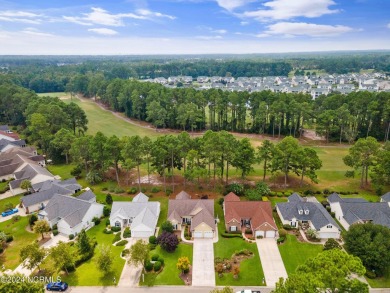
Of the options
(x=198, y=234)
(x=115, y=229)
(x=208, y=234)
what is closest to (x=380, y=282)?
(x=208, y=234)

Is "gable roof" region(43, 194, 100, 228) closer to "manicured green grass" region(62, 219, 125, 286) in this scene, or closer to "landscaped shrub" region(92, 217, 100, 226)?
"landscaped shrub" region(92, 217, 100, 226)

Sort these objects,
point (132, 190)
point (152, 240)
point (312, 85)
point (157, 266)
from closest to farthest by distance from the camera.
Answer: point (157, 266) < point (152, 240) < point (132, 190) < point (312, 85)

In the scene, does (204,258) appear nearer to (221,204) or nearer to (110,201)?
(221,204)

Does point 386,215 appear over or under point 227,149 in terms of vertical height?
under

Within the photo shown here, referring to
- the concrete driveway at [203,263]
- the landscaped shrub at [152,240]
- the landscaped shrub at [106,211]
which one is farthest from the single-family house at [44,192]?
the concrete driveway at [203,263]

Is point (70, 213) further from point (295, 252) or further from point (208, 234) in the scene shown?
point (295, 252)

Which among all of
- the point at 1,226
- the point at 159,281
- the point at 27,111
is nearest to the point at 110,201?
the point at 1,226

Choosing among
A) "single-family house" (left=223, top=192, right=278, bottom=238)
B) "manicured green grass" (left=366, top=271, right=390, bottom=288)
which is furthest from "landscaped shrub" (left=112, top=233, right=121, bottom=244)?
"manicured green grass" (left=366, top=271, right=390, bottom=288)
